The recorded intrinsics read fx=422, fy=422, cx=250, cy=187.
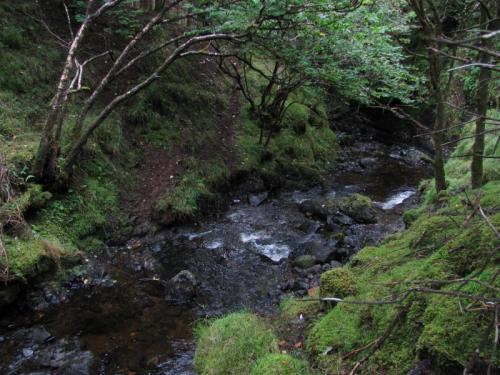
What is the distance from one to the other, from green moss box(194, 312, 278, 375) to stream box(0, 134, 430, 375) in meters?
0.39

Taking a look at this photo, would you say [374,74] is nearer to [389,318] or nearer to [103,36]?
[389,318]

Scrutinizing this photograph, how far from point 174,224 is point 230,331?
15.1 feet

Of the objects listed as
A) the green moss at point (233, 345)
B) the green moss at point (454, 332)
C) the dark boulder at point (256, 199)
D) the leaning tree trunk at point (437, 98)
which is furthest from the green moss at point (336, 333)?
the dark boulder at point (256, 199)

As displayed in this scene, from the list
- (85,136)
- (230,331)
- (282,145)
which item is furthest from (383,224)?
(85,136)

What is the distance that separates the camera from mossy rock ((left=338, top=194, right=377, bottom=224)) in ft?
33.6

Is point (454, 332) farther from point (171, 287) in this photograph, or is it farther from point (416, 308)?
point (171, 287)

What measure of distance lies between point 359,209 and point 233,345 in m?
6.39

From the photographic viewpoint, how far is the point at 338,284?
4961 mm

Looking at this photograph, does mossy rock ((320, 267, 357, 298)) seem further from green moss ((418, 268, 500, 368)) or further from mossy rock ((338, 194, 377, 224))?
mossy rock ((338, 194, 377, 224))

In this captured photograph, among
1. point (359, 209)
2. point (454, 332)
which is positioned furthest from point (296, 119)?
point (454, 332)

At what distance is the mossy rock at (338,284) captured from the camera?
4.88 metres

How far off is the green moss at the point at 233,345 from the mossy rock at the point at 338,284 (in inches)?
33.2

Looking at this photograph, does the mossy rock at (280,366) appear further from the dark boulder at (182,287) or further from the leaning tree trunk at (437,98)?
the leaning tree trunk at (437,98)

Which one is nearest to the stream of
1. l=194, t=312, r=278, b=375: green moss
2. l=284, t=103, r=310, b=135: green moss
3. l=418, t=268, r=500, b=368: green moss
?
l=194, t=312, r=278, b=375: green moss
